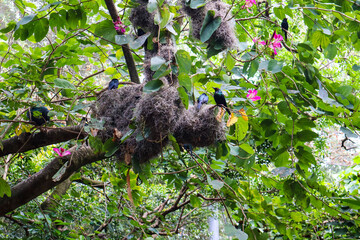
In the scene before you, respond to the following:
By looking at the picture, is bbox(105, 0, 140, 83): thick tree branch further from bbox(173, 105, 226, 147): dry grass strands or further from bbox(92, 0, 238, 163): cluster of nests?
bbox(173, 105, 226, 147): dry grass strands

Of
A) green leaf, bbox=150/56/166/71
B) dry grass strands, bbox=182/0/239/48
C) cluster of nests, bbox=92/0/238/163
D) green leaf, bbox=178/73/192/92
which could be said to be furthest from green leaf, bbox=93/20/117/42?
green leaf, bbox=178/73/192/92

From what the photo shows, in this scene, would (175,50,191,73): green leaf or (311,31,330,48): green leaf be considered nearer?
(175,50,191,73): green leaf

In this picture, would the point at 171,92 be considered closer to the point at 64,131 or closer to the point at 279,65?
the point at 279,65

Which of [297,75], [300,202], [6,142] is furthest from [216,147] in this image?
[6,142]

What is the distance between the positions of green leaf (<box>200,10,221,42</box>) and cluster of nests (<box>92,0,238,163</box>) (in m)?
0.04

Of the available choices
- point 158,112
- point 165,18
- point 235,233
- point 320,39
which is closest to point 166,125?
point 158,112

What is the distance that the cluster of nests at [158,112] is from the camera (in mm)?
1083

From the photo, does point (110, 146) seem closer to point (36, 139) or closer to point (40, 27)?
point (36, 139)

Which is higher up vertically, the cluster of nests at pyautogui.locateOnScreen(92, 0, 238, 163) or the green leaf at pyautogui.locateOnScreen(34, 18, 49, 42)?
the green leaf at pyautogui.locateOnScreen(34, 18, 49, 42)

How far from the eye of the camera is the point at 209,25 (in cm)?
123

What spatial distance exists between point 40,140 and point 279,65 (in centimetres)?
106

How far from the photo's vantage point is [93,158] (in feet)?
5.47

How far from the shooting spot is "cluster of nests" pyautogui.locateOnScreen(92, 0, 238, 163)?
1.08 meters

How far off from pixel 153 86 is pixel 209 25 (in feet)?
1.13
